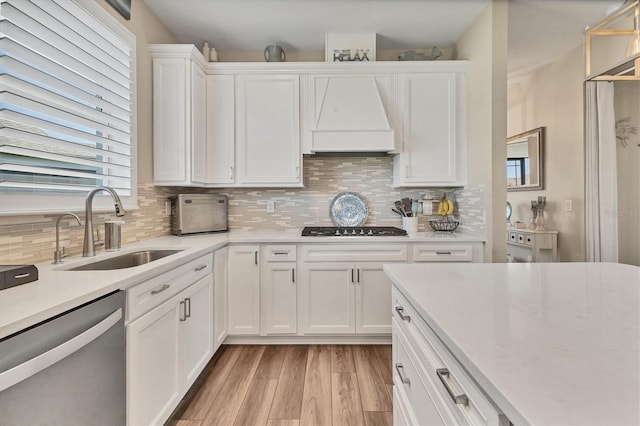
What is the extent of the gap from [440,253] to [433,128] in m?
1.13

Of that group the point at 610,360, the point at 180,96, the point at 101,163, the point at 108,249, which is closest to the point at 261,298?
the point at 108,249

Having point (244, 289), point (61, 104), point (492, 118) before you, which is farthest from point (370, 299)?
point (61, 104)

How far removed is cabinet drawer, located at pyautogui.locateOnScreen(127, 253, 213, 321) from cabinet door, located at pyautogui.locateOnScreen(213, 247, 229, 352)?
25 cm

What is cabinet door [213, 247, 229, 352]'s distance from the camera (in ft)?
7.57

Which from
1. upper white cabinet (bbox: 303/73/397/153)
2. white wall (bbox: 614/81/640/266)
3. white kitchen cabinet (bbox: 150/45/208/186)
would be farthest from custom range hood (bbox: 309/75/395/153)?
white wall (bbox: 614/81/640/266)

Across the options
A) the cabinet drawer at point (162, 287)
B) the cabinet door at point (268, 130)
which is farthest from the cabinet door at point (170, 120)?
the cabinet drawer at point (162, 287)

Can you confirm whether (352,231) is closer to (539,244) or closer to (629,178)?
(539,244)

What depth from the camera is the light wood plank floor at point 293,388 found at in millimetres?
1754

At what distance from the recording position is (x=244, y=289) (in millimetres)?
2578

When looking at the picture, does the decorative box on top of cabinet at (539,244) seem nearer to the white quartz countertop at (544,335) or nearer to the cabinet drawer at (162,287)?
the white quartz countertop at (544,335)

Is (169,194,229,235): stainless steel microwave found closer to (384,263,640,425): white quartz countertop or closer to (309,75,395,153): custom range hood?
(309,75,395,153): custom range hood

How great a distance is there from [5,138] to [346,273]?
2170 mm

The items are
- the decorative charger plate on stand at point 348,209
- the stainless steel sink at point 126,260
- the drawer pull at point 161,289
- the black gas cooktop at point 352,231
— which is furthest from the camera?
the decorative charger plate on stand at point 348,209

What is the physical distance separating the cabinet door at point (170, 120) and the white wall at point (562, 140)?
3.82 m
